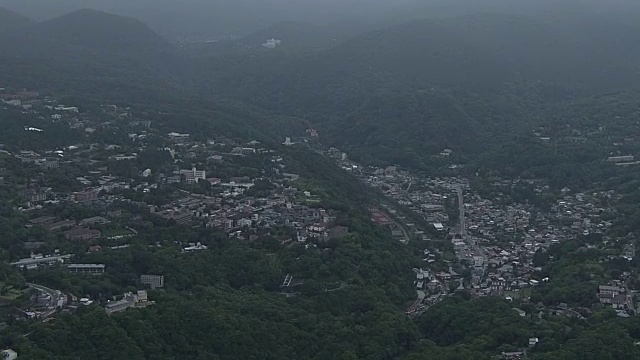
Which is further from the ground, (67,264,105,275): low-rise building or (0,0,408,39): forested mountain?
(67,264,105,275): low-rise building

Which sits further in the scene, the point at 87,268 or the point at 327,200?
the point at 327,200

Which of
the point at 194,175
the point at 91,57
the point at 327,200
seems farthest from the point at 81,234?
the point at 91,57

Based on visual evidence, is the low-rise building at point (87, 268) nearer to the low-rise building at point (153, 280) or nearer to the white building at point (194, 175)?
the low-rise building at point (153, 280)

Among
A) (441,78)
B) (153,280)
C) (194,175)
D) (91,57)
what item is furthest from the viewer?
(91,57)

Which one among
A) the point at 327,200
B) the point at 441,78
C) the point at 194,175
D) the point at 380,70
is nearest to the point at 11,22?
the point at 380,70

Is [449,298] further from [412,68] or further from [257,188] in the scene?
[412,68]

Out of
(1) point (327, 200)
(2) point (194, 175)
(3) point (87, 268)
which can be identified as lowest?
(1) point (327, 200)

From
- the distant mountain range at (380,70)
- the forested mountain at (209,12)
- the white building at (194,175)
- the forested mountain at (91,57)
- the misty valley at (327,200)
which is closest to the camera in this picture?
the misty valley at (327,200)

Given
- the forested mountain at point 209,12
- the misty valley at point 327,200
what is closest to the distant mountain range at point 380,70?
the misty valley at point 327,200

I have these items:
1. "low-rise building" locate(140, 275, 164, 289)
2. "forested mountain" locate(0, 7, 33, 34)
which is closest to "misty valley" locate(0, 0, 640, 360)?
"low-rise building" locate(140, 275, 164, 289)

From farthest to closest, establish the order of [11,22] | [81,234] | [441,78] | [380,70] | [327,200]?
1. [11,22]
2. [380,70]
3. [441,78]
4. [327,200]
5. [81,234]

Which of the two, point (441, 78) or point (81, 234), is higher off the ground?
point (81, 234)

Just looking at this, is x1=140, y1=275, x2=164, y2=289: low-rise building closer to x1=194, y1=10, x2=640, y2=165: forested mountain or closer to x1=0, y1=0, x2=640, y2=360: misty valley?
x1=0, y1=0, x2=640, y2=360: misty valley

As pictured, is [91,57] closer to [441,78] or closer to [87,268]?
[441,78]
